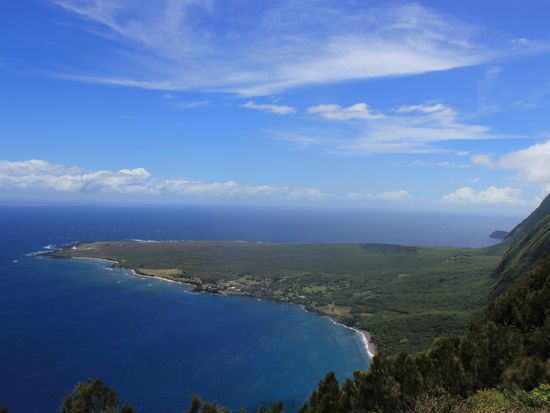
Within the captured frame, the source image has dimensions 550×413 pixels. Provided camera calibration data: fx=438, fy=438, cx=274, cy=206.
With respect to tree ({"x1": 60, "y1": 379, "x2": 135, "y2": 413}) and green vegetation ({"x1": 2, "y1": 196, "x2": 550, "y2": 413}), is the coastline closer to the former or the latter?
green vegetation ({"x1": 2, "y1": 196, "x2": 550, "y2": 413})

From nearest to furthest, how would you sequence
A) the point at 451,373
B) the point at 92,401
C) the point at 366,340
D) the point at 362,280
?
the point at 92,401 → the point at 451,373 → the point at 366,340 → the point at 362,280

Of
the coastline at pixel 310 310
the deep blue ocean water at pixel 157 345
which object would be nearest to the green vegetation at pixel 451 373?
the deep blue ocean water at pixel 157 345

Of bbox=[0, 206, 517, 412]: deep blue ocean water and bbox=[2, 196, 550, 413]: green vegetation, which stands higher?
bbox=[2, 196, 550, 413]: green vegetation

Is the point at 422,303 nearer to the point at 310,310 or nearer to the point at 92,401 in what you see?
the point at 310,310

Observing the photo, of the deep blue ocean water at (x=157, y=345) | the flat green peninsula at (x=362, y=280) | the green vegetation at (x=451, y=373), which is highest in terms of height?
the green vegetation at (x=451, y=373)

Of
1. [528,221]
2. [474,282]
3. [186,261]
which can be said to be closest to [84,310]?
[186,261]

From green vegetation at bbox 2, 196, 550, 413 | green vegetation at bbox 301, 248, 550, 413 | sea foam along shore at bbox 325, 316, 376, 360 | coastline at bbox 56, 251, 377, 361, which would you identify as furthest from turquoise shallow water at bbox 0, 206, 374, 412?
green vegetation at bbox 301, 248, 550, 413

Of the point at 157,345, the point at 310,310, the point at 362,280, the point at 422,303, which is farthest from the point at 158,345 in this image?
the point at 362,280

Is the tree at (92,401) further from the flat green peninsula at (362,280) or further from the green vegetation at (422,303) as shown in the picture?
the flat green peninsula at (362,280)

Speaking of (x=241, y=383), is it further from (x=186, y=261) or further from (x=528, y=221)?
(x=528, y=221)
